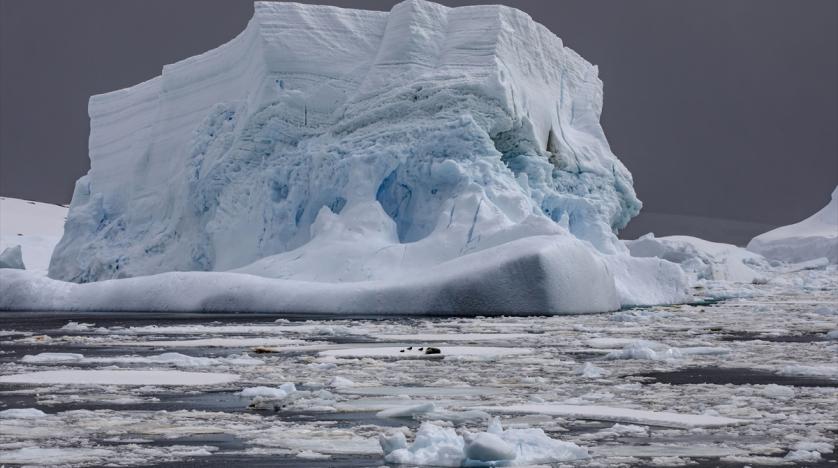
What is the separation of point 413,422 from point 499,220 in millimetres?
10885

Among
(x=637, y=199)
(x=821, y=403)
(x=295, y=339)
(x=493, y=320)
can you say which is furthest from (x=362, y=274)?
(x=821, y=403)

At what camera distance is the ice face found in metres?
15.8

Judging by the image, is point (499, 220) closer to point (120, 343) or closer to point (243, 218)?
point (243, 218)

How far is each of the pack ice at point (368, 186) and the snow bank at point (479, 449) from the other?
932cm

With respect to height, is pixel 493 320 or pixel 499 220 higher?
pixel 499 220

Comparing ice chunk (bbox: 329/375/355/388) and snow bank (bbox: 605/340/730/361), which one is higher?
snow bank (bbox: 605/340/730/361)

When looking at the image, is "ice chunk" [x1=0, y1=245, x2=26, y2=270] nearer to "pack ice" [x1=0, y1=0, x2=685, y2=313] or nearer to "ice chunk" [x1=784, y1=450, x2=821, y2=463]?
"pack ice" [x1=0, y1=0, x2=685, y2=313]

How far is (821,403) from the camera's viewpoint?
4.62 meters

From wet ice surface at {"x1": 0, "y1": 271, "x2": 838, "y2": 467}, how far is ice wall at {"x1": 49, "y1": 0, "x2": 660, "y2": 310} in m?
5.56

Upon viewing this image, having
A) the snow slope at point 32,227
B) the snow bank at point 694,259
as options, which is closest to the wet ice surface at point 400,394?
the snow bank at point 694,259

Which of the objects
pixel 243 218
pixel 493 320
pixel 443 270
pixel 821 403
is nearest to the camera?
pixel 821 403

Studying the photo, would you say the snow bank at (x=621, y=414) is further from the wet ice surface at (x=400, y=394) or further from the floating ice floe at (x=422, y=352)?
the floating ice floe at (x=422, y=352)

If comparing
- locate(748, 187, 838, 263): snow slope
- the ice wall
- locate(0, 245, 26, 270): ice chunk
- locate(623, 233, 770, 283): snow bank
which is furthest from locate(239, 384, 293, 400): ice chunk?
locate(748, 187, 838, 263): snow slope

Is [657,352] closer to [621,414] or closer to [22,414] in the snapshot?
[621,414]
